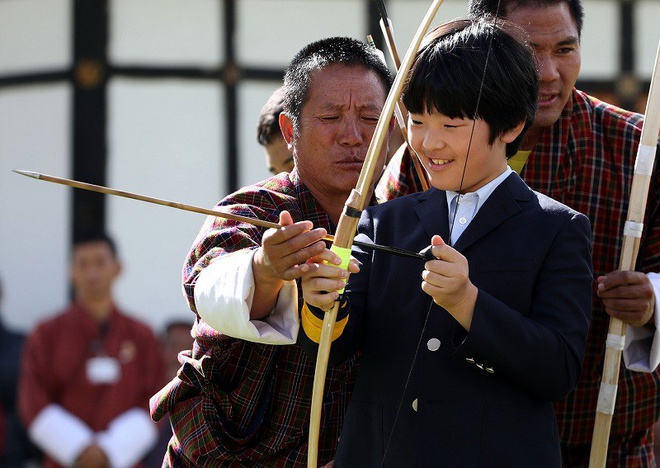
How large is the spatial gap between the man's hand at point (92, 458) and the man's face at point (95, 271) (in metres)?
0.74

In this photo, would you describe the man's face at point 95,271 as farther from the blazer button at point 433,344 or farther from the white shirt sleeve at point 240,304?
the blazer button at point 433,344

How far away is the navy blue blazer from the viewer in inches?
91.7

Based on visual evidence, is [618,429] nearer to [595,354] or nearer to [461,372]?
[595,354]

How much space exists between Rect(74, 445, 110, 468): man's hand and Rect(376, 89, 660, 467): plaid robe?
3489mm

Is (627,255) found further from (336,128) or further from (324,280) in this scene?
(324,280)

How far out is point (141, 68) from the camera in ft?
22.1

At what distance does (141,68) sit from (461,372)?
461cm

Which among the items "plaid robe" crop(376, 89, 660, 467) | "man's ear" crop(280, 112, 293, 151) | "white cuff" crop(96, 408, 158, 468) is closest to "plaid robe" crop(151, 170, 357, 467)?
"man's ear" crop(280, 112, 293, 151)

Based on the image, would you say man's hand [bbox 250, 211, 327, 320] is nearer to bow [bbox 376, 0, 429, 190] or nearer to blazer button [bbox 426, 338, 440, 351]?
blazer button [bbox 426, 338, 440, 351]

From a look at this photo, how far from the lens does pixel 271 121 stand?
13.3 ft

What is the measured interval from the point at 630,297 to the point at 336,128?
752mm

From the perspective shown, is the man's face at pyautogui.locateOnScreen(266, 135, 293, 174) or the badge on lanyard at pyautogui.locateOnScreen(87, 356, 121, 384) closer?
the man's face at pyautogui.locateOnScreen(266, 135, 293, 174)

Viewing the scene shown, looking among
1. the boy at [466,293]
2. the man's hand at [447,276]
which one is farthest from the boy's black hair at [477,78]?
the man's hand at [447,276]

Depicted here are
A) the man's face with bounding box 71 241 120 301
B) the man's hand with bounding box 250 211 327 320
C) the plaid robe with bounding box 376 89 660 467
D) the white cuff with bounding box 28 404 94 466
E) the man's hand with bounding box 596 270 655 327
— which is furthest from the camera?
the man's face with bounding box 71 241 120 301
